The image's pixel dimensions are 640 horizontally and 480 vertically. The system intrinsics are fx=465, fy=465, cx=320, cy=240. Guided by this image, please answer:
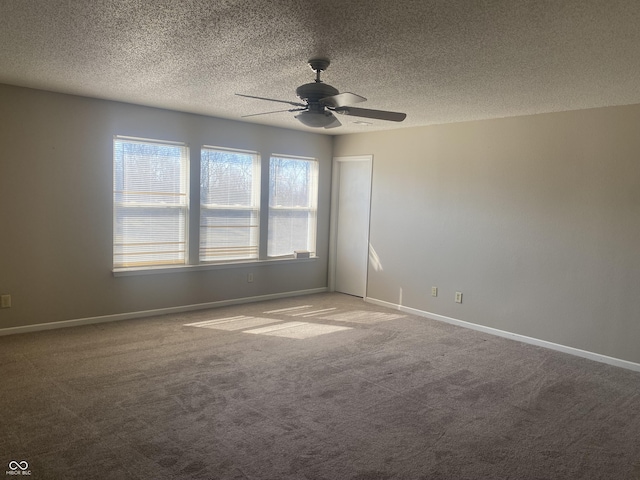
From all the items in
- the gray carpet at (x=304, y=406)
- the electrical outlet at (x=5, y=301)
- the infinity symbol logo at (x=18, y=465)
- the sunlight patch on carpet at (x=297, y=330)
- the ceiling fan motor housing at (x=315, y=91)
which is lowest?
the infinity symbol logo at (x=18, y=465)

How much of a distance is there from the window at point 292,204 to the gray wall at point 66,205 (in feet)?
3.84

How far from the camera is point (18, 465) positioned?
7.86 feet

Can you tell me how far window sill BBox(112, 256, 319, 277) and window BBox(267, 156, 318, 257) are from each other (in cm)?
12

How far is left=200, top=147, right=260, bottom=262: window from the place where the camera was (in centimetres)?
Answer: 574

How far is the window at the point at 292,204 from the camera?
6430mm

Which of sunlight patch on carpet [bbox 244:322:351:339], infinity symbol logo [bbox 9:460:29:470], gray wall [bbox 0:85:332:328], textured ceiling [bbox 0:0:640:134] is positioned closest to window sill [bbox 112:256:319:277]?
gray wall [bbox 0:85:332:328]

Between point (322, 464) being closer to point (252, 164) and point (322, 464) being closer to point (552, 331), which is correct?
point (552, 331)

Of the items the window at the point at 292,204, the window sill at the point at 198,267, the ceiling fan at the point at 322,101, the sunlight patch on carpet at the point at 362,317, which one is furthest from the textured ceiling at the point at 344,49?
the sunlight patch on carpet at the point at 362,317

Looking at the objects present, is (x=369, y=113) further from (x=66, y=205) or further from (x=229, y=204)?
(x=66, y=205)

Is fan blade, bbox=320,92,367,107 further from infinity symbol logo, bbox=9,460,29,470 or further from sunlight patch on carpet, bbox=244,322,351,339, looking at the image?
infinity symbol logo, bbox=9,460,29,470

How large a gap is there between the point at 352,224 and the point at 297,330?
2.30 meters

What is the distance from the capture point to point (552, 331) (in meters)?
4.71

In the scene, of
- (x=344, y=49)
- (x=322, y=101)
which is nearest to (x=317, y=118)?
(x=322, y=101)

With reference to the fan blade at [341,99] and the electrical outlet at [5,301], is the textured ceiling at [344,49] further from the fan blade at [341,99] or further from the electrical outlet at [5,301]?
the electrical outlet at [5,301]
